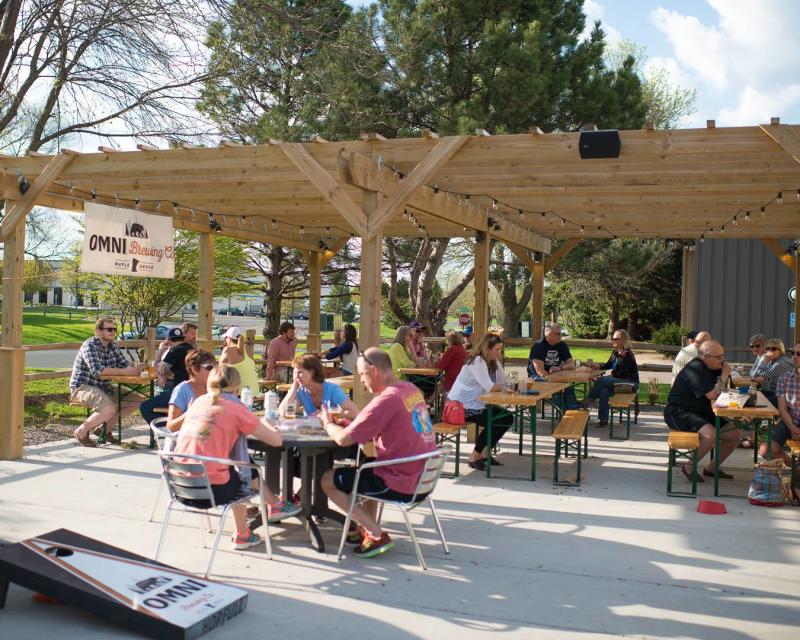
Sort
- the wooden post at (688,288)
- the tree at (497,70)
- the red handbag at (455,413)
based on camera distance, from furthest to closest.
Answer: the wooden post at (688,288) < the tree at (497,70) < the red handbag at (455,413)

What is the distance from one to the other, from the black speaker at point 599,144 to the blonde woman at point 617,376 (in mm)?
4662

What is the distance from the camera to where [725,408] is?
22.7 feet

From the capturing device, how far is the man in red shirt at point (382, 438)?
4.94 metres

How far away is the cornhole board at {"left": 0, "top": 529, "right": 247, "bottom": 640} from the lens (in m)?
3.82

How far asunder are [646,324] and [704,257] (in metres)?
7.83

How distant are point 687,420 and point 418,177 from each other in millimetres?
3162

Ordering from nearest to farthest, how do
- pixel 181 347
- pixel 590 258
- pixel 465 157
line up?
pixel 465 157, pixel 181 347, pixel 590 258

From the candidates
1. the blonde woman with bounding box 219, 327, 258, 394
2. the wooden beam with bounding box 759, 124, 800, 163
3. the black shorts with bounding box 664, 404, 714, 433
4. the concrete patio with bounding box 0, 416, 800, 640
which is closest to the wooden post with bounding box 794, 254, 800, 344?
the black shorts with bounding box 664, 404, 714, 433

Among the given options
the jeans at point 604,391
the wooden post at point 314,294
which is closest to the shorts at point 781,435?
the jeans at point 604,391

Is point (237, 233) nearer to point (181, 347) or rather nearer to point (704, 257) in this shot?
point (181, 347)

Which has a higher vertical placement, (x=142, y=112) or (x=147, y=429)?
(x=142, y=112)

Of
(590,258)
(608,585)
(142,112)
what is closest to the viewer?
(608,585)

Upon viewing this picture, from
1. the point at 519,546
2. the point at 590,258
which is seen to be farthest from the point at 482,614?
the point at 590,258

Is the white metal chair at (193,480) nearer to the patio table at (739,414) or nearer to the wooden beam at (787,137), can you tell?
the patio table at (739,414)
